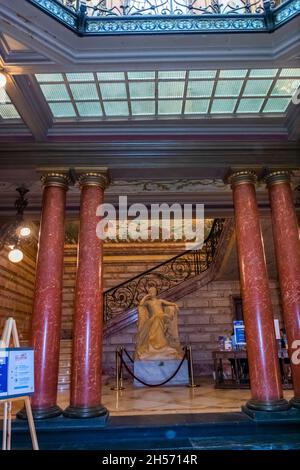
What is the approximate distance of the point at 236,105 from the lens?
17.2ft

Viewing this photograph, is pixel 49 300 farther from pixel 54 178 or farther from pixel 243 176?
pixel 243 176

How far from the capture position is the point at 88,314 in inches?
195

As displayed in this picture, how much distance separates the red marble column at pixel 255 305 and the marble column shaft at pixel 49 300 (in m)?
2.73

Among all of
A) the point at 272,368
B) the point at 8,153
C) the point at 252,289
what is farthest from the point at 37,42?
the point at 272,368

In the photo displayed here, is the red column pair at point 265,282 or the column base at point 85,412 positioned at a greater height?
the red column pair at point 265,282

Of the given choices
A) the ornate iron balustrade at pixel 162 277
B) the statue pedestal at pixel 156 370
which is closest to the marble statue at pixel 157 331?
the statue pedestal at pixel 156 370

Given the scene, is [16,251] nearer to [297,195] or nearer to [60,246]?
[60,246]

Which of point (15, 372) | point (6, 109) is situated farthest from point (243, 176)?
point (15, 372)

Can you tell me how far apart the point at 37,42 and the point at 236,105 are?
2924mm

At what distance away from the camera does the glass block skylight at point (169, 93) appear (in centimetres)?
467

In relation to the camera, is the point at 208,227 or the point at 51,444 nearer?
the point at 51,444

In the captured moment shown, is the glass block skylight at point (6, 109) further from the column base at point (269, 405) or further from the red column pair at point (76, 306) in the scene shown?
the column base at point (269, 405)

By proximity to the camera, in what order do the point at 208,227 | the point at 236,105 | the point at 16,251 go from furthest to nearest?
the point at 208,227 → the point at 16,251 → the point at 236,105

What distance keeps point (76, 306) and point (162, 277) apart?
7293mm
